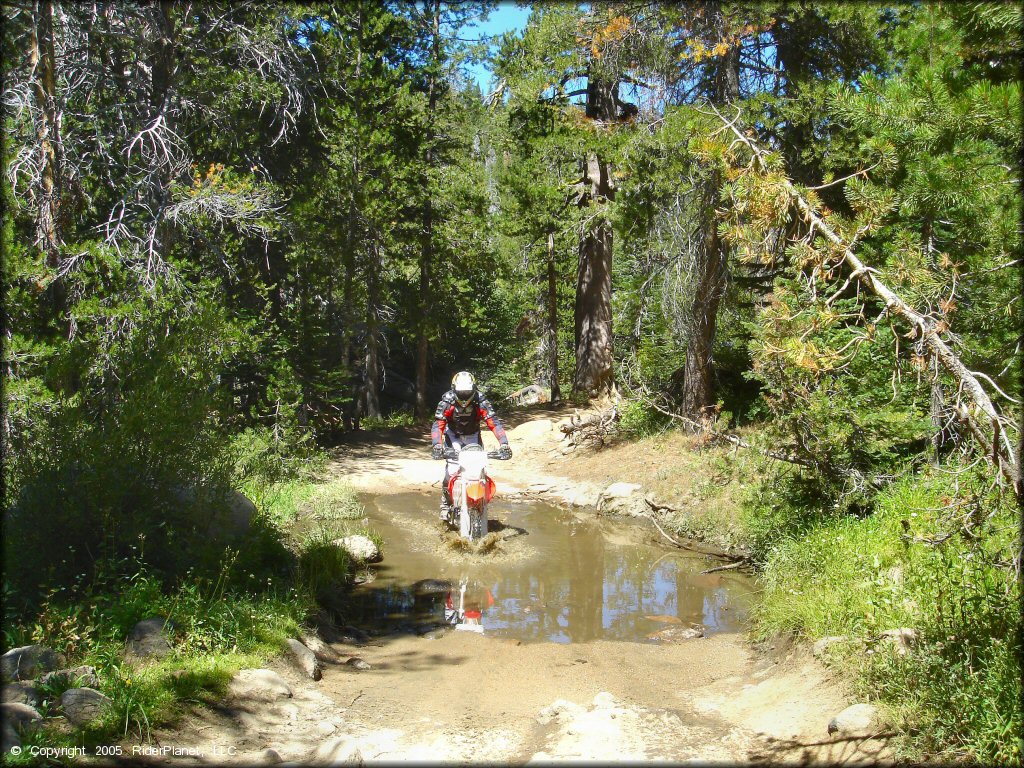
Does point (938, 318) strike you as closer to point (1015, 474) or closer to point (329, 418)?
point (1015, 474)

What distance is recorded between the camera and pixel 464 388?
11367 millimetres

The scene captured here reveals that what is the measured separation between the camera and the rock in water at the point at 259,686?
5621 millimetres

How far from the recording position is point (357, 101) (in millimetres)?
19344

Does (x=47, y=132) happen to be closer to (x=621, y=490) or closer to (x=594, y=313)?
(x=621, y=490)

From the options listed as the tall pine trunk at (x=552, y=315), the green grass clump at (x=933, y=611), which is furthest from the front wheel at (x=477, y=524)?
the tall pine trunk at (x=552, y=315)

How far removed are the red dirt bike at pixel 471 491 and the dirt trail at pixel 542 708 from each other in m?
2.87

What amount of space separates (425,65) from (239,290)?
898cm

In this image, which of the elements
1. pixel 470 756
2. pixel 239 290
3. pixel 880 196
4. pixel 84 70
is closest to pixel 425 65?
pixel 239 290

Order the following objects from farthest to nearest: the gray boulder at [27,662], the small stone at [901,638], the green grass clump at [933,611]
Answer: the small stone at [901,638] → the gray boulder at [27,662] → the green grass clump at [933,611]

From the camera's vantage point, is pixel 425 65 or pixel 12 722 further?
pixel 425 65

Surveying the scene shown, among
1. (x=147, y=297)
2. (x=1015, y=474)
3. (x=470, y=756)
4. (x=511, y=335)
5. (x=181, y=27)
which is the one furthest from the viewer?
(x=511, y=335)

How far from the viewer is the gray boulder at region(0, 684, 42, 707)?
14.9 feet

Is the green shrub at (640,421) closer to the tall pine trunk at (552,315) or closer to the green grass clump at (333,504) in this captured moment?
the green grass clump at (333,504)

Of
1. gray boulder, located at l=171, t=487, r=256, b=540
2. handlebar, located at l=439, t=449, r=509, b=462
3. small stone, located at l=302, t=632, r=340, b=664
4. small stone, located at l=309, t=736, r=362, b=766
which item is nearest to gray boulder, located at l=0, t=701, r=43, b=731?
small stone, located at l=309, t=736, r=362, b=766
